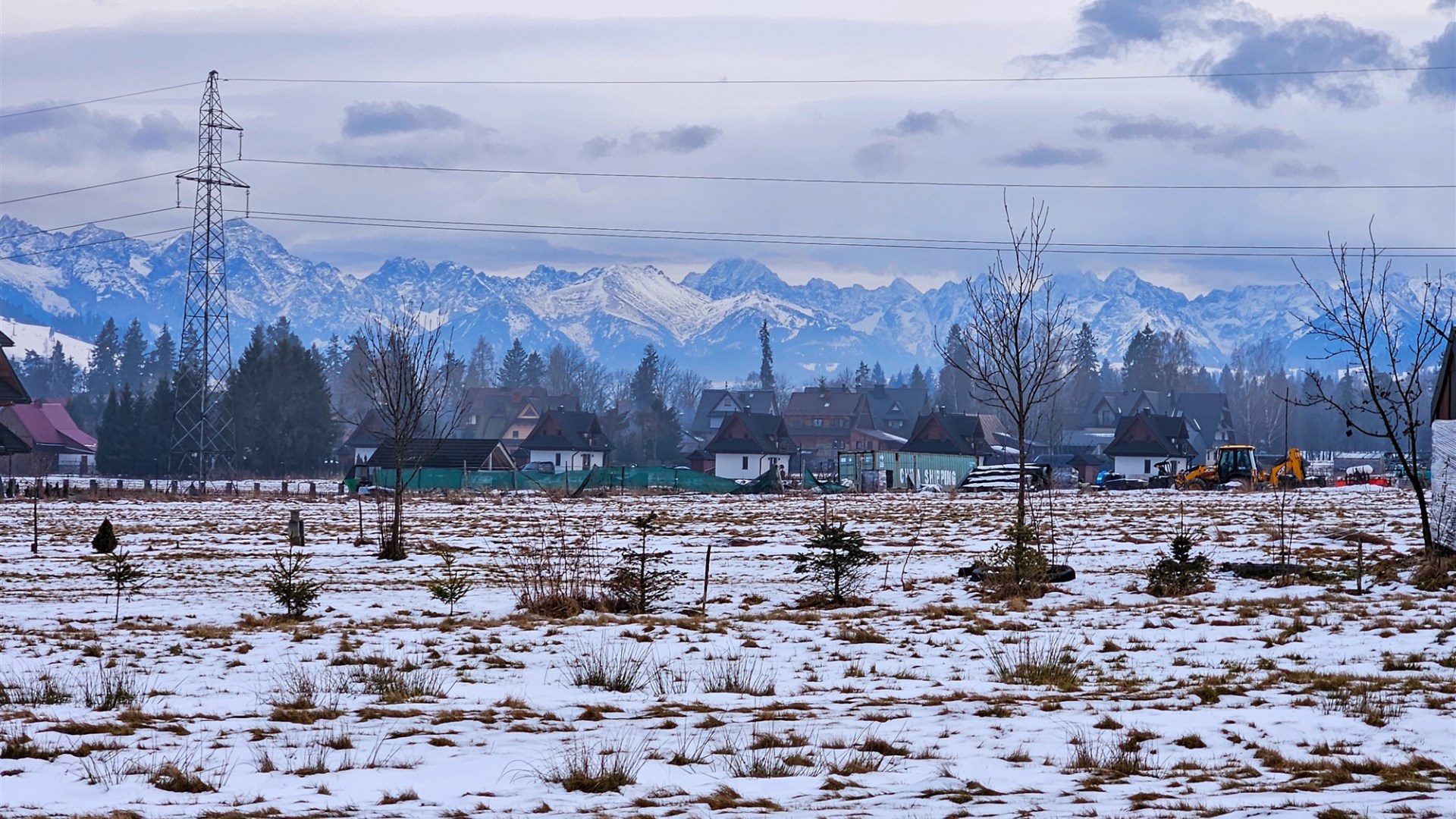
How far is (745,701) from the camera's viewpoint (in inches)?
455

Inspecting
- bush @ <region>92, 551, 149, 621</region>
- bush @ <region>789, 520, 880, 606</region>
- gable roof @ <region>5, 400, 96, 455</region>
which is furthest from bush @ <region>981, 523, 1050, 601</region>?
gable roof @ <region>5, 400, 96, 455</region>

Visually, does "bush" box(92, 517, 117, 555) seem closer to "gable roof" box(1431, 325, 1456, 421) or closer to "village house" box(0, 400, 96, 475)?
"gable roof" box(1431, 325, 1456, 421)

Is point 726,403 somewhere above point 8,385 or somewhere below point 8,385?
above

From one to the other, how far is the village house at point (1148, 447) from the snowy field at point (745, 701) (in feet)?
260

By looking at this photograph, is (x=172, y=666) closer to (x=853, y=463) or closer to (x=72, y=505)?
(x=72, y=505)

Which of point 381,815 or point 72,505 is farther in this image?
point 72,505

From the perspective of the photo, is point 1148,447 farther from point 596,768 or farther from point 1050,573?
point 596,768

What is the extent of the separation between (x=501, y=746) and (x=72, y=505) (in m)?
50.0

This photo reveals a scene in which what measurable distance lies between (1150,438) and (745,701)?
3835 inches

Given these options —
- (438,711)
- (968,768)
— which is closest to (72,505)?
(438,711)

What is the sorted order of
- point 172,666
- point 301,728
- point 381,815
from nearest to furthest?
point 381,815
point 301,728
point 172,666

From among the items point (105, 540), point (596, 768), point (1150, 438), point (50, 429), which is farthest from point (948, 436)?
point (596, 768)

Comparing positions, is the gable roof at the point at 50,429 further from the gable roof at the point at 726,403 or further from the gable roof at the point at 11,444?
the gable roof at the point at 726,403

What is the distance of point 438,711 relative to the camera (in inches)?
438
